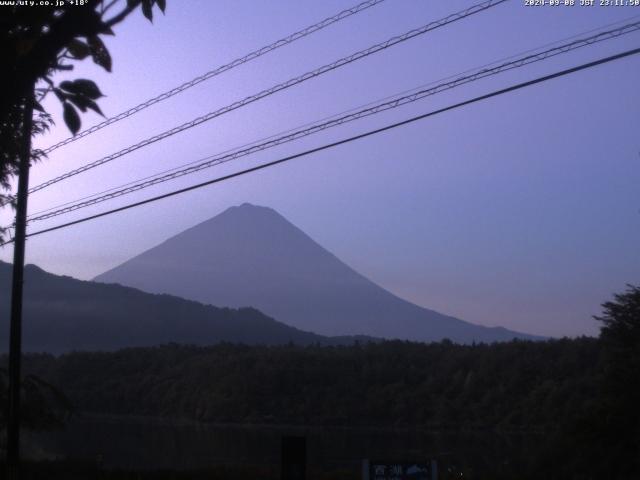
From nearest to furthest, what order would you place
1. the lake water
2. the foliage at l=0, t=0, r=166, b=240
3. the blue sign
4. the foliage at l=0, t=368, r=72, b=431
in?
1. the foliage at l=0, t=0, r=166, b=240
2. the blue sign
3. the foliage at l=0, t=368, r=72, b=431
4. the lake water

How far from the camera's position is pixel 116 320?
82500 millimetres

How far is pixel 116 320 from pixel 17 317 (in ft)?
219

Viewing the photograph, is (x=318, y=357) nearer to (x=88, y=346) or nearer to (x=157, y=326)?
(x=88, y=346)

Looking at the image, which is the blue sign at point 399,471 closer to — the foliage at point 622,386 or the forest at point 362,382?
the foliage at point 622,386

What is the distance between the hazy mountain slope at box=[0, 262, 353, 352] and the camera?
2891 inches

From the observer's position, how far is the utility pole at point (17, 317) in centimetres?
1630

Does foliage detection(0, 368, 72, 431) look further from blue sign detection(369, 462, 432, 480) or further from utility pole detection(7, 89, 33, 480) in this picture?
blue sign detection(369, 462, 432, 480)

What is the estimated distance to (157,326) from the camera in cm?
8494

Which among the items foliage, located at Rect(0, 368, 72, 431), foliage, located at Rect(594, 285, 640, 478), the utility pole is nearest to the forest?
foliage, located at Rect(594, 285, 640, 478)

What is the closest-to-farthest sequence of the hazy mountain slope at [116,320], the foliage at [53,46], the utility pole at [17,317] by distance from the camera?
the foliage at [53,46], the utility pole at [17,317], the hazy mountain slope at [116,320]

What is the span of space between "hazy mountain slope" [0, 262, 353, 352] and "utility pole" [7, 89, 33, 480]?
47482mm

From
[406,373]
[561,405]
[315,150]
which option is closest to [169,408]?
[406,373]

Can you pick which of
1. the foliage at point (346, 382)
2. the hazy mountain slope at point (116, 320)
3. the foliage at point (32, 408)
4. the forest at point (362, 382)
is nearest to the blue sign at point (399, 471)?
the foliage at point (32, 408)

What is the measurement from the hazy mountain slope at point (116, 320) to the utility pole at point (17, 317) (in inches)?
1869
